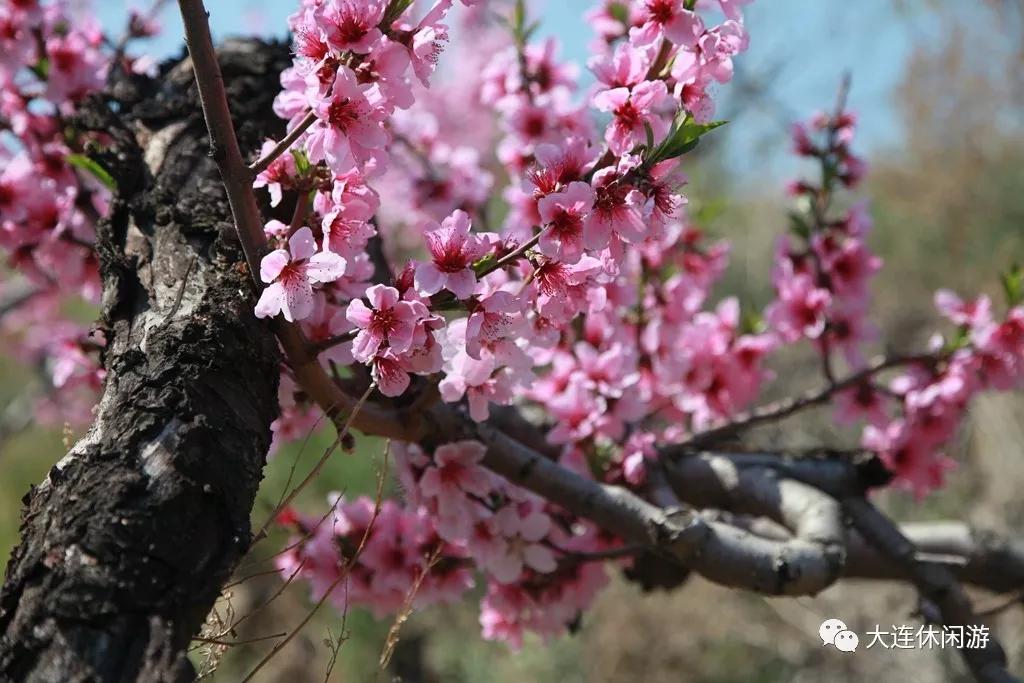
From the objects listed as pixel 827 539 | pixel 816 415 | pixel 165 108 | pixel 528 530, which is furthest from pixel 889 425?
pixel 816 415

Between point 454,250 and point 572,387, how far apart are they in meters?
0.94

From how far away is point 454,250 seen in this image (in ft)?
4.36

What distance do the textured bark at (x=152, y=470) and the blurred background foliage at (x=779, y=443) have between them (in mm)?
1751

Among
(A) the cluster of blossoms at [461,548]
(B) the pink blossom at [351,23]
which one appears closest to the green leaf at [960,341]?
(A) the cluster of blossoms at [461,548]

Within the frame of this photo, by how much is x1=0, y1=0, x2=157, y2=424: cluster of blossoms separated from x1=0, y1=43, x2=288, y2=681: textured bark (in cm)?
29

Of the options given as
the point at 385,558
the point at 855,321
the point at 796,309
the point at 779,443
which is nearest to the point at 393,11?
the point at 385,558

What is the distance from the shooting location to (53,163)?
7.36 feet

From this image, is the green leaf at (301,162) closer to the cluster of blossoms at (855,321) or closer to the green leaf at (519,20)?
the green leaf at (519,20)

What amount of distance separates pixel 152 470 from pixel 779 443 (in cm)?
515

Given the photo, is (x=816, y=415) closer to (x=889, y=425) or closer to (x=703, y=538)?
(x=889, y=425)

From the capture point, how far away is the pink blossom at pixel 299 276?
1370mm

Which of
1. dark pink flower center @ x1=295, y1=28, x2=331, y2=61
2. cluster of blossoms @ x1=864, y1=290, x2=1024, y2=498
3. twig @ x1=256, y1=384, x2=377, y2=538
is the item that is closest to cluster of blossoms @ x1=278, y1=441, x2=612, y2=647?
twig @ x1=256, y1=384, x2=377, y2=538

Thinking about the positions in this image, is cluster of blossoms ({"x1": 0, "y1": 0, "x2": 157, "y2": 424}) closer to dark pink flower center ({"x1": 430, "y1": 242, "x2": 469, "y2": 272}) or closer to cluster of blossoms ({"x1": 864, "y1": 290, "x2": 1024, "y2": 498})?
dark pink flower center ({"x1": 430, "y1": 242, "x2": 469, "y2": 272})

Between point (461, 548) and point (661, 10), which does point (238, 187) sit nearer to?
point (661, 10)
